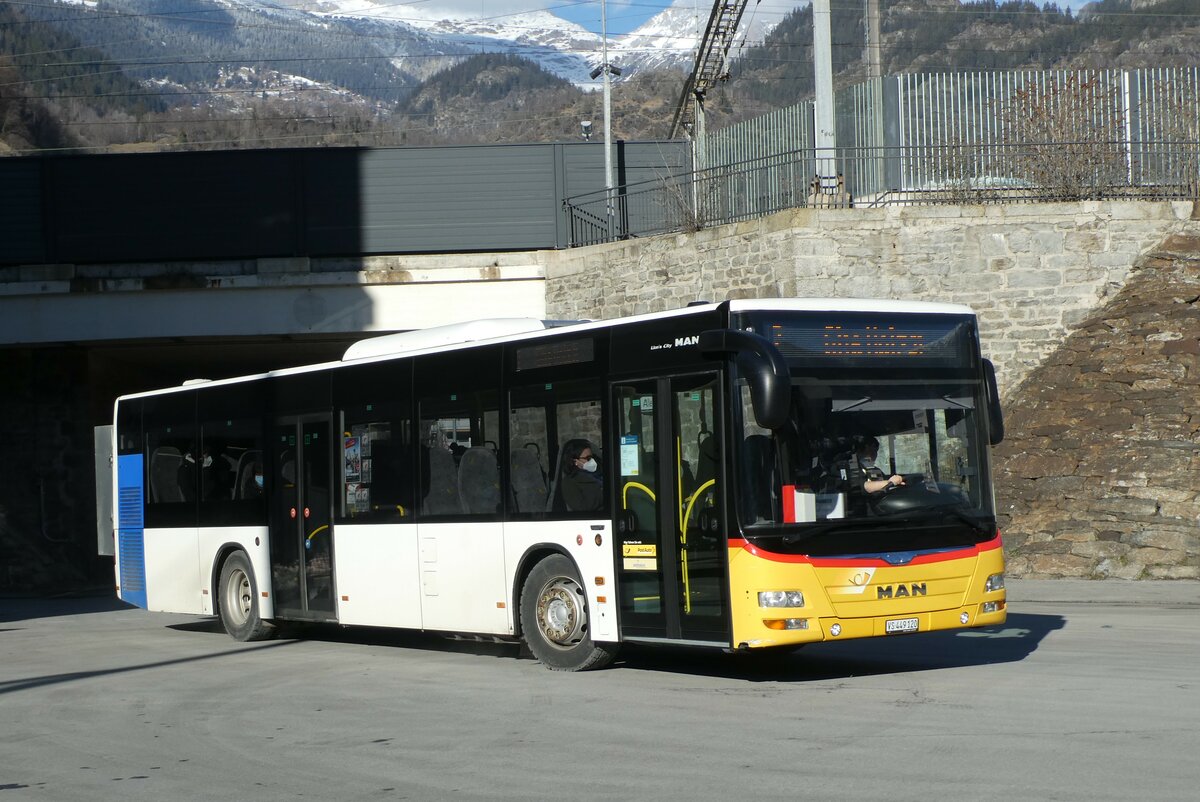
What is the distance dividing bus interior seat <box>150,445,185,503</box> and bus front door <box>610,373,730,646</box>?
7.84 m

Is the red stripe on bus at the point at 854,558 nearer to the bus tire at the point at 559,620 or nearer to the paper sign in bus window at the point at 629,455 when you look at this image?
the paper sign in bus window at the point at 629,455

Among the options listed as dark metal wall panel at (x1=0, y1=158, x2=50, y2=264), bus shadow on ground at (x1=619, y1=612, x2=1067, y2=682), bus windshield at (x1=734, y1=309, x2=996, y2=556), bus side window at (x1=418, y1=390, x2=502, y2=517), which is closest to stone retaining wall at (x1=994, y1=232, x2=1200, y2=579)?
bus shadow on ground at (x1=619, y1=612, x2=1067, y2=682)

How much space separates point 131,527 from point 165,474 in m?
1.16

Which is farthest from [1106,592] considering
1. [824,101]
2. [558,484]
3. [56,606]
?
[56,606]

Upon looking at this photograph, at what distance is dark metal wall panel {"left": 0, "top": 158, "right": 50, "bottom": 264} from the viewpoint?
30.6 metres

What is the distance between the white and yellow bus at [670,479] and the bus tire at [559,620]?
2 cm

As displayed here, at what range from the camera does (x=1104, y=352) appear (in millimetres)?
22625

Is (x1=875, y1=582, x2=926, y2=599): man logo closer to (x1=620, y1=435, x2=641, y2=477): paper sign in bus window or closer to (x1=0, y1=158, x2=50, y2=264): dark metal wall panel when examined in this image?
(x1=620, y1=435, x2=641, y2=477): paper sign in bus window

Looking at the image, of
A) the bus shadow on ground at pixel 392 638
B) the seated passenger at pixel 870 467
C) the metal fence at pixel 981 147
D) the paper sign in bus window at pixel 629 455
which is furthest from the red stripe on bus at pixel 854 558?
the metal fence at pixel 981 147

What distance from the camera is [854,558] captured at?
10.4m

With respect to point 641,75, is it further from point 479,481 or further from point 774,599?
point 774,599

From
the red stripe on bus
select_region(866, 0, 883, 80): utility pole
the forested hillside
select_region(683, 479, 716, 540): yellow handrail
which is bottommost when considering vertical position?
the red stripe on bus

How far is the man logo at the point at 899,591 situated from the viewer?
34.5ft

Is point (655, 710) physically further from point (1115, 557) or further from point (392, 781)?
point (1115, 557)
